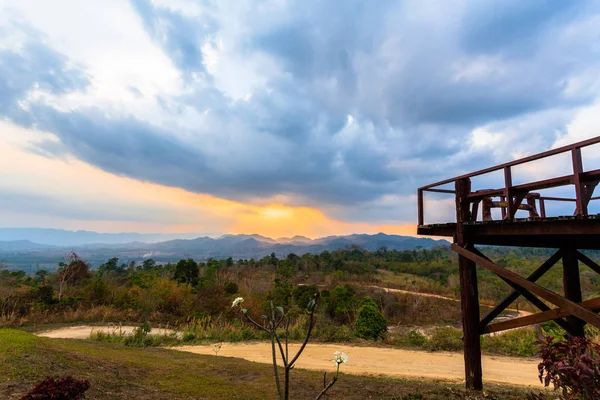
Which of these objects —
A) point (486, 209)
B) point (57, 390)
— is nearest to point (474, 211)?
point (486, 209)

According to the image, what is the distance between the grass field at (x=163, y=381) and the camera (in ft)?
14.2

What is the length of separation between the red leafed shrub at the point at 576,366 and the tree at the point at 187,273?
2414 centimetres

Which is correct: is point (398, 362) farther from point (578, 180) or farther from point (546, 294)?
point (578, 180)

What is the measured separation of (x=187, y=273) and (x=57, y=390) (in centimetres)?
2336

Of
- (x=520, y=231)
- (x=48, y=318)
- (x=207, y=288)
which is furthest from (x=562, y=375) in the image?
(x=48, y=318)

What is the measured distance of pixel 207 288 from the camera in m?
18.2

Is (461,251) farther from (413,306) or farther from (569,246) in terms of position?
(413,306)

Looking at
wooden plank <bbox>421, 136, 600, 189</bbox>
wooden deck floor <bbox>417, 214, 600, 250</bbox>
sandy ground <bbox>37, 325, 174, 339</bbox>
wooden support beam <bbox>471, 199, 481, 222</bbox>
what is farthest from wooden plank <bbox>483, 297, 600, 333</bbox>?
sandy ground <bbox>37, 325, 174, 339</bbox>

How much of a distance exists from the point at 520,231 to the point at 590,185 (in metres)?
0.99

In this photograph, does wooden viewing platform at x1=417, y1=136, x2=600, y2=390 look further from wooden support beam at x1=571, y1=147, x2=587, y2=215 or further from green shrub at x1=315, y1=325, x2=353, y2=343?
green shrub at x1=315, y1=325, x2=353, y2=343

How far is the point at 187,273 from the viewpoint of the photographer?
82.0 feet

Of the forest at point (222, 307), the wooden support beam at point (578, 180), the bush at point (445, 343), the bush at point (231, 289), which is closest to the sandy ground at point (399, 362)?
the bush at point (445, 343)

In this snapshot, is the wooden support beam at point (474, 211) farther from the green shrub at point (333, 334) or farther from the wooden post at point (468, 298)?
the green shrub at point (333, 334)

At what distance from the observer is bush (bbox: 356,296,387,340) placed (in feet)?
39.4
